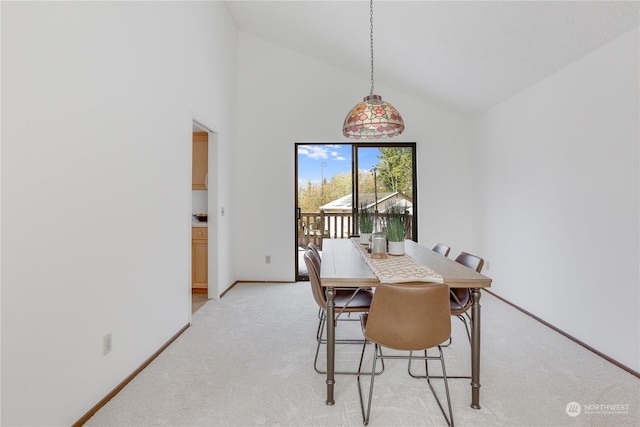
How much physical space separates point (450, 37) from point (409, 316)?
8.59 ft

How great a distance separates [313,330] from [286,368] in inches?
27.2

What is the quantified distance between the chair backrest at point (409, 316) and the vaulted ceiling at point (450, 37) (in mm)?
2203

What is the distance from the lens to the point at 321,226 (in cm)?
483

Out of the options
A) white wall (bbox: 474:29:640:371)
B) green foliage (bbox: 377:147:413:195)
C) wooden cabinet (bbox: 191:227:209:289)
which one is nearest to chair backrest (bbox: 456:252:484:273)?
white wall (bbox: 474:29:640:371)

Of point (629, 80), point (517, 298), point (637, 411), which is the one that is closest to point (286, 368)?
point (637, 411)

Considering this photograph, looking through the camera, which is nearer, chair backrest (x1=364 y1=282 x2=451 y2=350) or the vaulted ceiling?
chair backrest (x1=364 y1=282 x2=451 y2=350)

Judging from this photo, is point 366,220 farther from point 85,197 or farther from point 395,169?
point 85,197

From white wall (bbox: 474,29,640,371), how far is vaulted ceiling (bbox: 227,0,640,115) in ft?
0.72

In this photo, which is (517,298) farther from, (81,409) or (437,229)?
(81,409)

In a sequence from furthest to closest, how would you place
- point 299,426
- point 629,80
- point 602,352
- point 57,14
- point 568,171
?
point 568,171, point 602,352, point 629,80, point 299,426, point 57,14

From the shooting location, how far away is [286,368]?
7.22 feet

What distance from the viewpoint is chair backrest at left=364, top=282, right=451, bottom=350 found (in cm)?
155

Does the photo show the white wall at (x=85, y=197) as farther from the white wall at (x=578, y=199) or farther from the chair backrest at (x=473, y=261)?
the white wall at (x=578, y=199)

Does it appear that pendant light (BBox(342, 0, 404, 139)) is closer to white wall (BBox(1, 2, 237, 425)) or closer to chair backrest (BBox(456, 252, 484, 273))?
chair backrest (BBox(456, 252, 484, 273))
